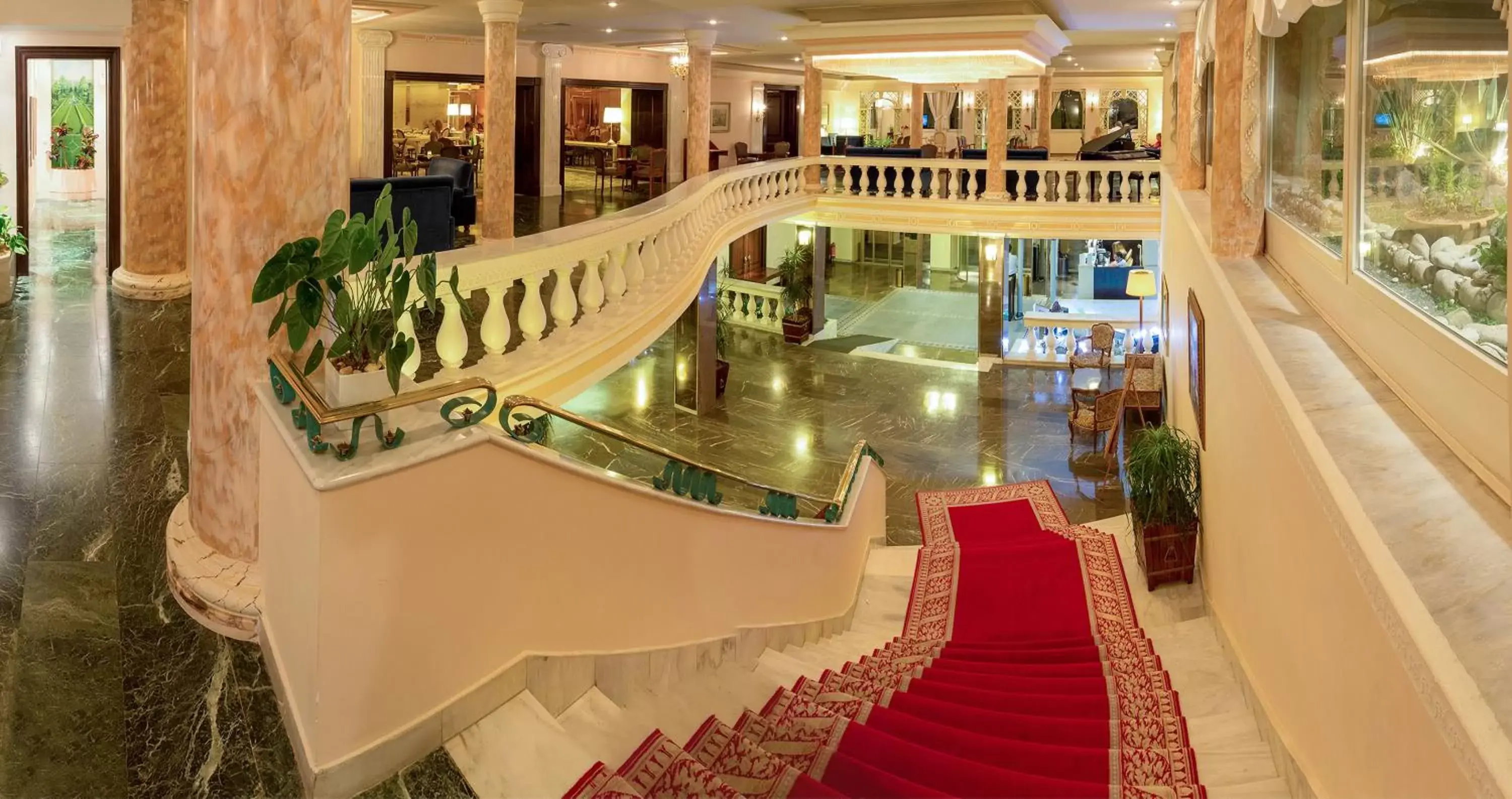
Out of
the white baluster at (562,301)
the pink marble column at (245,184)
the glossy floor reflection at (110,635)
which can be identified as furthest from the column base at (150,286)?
the pink marble column at (245,184)

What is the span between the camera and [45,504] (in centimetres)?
419

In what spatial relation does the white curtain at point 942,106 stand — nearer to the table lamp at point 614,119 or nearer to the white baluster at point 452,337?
the table lamp at point 614,119

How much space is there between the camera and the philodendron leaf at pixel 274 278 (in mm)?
3084

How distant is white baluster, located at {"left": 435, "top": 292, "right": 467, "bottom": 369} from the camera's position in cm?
471

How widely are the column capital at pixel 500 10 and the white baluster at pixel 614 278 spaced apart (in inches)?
218

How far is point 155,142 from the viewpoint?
29.5 feet

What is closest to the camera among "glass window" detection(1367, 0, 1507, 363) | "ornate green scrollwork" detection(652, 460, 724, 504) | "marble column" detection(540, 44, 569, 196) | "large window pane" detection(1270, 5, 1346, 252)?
"glass window" detection(1367, 0, 1507, 363)

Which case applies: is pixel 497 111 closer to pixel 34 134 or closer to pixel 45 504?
pixel 34 134

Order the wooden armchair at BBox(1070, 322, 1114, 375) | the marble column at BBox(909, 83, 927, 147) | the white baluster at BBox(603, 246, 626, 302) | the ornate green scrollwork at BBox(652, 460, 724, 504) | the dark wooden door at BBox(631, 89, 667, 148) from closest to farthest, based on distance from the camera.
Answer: the ornate green scrollwork at BBox(652, 460, 724, 504)
the white baluster at BBox(603, 246, 626, 302)
the wooden armchair at BBox(1070, 322, 1114, 375)
the marble column at BBox(909, 83, 927, 147)
the dark wooden door at BBox(631, 89, 667, 148)

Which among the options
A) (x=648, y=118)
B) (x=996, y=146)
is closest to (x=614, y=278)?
(x=996, y=146)

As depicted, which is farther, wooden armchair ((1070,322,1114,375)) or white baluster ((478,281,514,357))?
wooden armchair ((1070,322,1114,375))

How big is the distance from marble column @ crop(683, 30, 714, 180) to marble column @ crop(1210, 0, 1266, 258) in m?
9.78

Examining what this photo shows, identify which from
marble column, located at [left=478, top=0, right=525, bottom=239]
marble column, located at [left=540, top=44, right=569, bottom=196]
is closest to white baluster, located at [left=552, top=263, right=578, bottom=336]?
marble column, located at [left=478, top=0, right=525, bottom=239]

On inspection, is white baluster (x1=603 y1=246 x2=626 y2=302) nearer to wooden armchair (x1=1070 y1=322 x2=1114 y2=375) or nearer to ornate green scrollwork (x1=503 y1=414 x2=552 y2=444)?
ornate green scrollwork (x1=503 y1=414 x2=552 y2=444)
